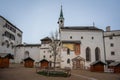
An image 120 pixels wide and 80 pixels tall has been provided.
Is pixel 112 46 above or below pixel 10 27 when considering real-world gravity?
A: below

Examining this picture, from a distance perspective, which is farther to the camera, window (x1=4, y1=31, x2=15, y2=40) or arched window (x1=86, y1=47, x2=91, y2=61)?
window (x1=4, y1=31, x2=15, y2=40)

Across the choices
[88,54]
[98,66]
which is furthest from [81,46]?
[98,66]

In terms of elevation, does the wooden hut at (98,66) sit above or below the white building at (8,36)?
below

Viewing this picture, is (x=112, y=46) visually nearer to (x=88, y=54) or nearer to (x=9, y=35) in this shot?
(x=88, y=54)

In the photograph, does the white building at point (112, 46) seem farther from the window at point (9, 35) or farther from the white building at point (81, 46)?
the window at point (9, 35)

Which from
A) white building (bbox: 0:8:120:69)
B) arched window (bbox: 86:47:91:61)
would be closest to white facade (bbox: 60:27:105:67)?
white building (bbox: 0:8:120:69)

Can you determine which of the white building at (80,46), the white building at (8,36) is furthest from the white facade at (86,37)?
the white building at (8,36)

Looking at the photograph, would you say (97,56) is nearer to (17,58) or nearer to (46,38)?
(46,38)

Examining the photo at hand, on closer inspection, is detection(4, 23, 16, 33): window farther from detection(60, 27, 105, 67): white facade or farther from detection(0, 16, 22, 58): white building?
detection(60, 27, 105, 67): white facade

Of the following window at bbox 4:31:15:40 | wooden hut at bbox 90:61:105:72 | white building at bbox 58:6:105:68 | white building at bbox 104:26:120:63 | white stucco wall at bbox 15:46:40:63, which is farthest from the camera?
white stucco wall at bbox 15:46:40:63

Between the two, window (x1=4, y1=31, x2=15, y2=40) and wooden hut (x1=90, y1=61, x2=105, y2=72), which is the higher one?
window (x1=4, y1=31, x2=15, y2=40)

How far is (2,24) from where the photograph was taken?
1981 inches

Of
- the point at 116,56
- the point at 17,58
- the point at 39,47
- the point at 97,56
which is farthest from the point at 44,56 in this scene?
the point at 116,56

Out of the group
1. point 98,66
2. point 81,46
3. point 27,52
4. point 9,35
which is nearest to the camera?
point 98,66
